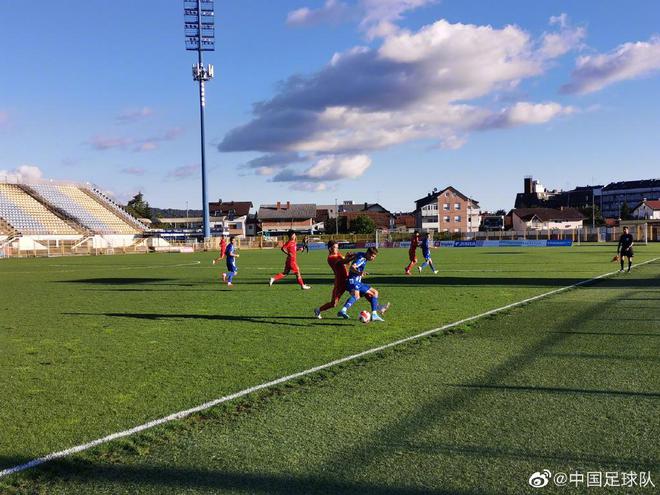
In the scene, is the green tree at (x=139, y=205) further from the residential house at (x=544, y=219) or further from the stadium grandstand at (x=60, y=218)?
the residential house at (x=544, y=219)

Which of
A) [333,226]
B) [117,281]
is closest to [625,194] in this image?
[333,226]

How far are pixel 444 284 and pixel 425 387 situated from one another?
43.3ft

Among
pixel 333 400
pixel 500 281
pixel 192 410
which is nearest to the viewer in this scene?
pixel 192 410

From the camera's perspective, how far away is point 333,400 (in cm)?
609

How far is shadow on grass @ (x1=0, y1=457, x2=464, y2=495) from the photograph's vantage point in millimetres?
4027

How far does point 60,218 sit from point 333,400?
6841 cm

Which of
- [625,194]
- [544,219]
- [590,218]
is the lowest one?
[544,219]

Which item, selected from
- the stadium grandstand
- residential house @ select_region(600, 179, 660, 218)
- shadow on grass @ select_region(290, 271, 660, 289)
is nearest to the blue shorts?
shadow on grass @ select_region(290, 271, 660, 289)

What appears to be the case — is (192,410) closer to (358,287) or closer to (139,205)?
(358,287)

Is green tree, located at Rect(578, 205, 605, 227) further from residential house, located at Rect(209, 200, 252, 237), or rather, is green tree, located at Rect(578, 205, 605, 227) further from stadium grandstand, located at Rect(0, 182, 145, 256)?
stadium grandstand, located at Rect(0, 182, 145, 256)

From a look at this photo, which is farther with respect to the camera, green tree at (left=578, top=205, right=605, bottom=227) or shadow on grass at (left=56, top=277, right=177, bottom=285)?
green tree at (left=578, top=205, right=605, bottom=227)

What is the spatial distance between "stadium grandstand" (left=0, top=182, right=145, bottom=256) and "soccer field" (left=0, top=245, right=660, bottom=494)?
174 feet

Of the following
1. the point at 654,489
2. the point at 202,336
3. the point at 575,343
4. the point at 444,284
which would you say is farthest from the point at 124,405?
the point at 444,284

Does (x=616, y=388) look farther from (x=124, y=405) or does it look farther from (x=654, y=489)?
(x=124, y=405)
